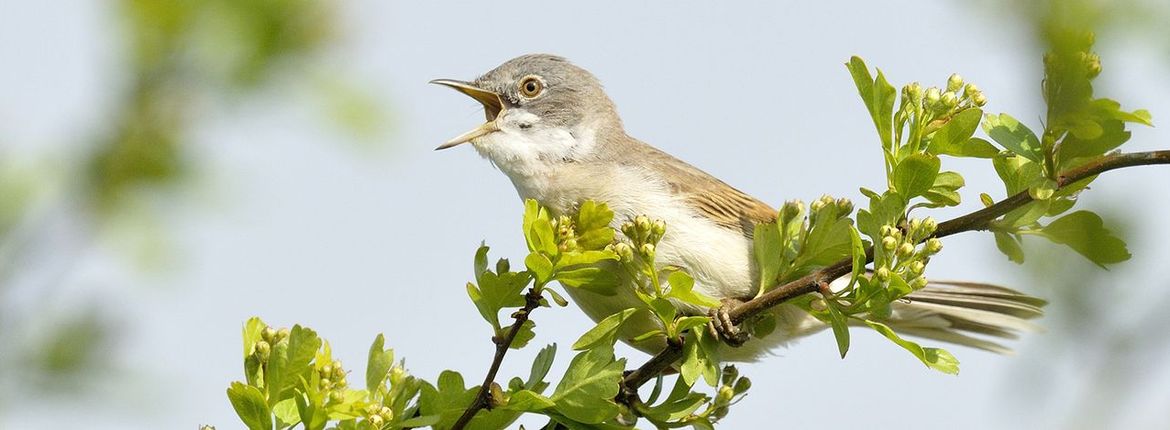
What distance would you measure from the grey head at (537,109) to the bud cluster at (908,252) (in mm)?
2545

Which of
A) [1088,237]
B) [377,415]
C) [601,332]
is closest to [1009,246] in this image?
[1088,237]

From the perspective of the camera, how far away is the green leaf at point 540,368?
9.92 feet

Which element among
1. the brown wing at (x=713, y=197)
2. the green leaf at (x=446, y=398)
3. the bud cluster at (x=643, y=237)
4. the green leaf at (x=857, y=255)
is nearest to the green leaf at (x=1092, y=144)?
the green leaf at (x=857, y=255)

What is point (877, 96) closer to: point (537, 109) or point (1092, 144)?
point (1092, 144)

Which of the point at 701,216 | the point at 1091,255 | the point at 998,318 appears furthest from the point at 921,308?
the point at 1091,255

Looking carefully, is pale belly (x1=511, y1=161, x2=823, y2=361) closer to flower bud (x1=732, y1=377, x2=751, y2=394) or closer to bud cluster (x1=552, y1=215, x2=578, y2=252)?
flower bud (x1=732, y1=377, x2=751, y2=394)

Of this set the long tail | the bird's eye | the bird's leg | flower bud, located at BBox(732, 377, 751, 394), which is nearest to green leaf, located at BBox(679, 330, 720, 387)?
the bird's leg

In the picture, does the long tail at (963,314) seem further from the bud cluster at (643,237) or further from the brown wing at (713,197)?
the bud cluster at (643,237)

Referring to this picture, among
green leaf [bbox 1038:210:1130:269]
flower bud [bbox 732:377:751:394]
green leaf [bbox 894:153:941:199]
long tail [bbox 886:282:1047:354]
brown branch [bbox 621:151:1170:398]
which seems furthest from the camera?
long tail [bbox 886:282:1047:354]

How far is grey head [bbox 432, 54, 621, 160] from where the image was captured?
5.25 meters

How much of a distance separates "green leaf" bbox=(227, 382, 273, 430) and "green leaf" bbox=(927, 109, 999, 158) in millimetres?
1629

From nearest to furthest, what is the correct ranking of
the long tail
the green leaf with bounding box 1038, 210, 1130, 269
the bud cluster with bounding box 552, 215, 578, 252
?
the green leaf with bounding box 1038, 210, 1130, 269, the bud cluster with bounding box 552, 215, 578, 252, the long tail

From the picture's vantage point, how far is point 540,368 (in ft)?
9.96

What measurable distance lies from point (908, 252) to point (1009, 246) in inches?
8.2
